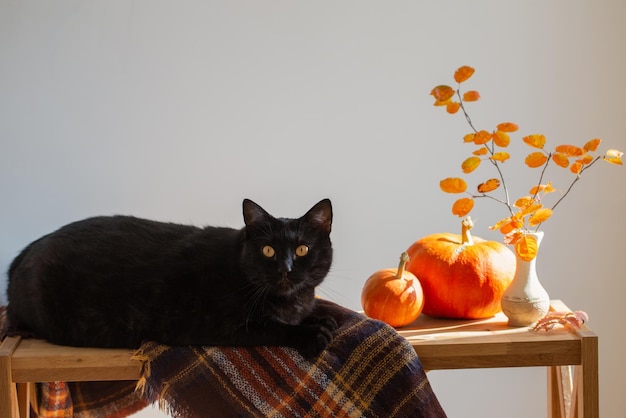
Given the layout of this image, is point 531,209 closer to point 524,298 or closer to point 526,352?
point 524,298

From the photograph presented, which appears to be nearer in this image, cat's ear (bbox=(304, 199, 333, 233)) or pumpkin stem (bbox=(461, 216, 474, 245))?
cat's ear (bbox=(304, 199, 333, 233))

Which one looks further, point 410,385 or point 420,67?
point 420,67

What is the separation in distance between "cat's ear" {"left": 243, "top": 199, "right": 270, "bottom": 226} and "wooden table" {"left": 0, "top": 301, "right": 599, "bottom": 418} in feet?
1.10

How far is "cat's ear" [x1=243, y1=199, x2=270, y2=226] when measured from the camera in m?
1.42

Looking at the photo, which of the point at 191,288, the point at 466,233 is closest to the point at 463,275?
the point at 466,233

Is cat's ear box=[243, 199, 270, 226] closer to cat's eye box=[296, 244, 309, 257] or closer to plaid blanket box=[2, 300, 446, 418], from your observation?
cat's eye box=[296, 244, 309, 257]

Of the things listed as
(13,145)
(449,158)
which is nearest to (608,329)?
(449,158)

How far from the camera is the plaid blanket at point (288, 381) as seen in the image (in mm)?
1384

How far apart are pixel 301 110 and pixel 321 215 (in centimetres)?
55

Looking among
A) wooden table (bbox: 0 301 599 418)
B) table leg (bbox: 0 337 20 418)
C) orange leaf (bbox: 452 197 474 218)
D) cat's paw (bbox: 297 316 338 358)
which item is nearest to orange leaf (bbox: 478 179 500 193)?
orange leaf (bbox: 452 197 474 218)

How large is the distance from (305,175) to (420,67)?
0.40 metres

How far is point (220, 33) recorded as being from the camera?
1.89m

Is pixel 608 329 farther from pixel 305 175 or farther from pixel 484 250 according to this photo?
pixel 305 175

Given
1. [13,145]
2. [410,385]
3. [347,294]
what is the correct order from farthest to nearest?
[347,294] → [13,145] → [410,385]
